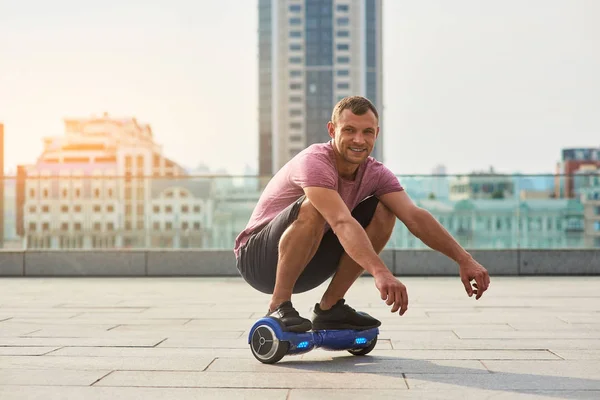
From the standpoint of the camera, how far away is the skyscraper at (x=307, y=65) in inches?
4862

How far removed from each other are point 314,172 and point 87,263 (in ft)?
22.1

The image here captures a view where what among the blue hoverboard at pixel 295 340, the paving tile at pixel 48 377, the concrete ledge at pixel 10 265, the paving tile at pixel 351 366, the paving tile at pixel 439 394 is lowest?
the concrete ledge at pixel 10 265

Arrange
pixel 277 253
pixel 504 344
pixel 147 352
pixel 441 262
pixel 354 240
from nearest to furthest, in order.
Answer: pixel 354 240
pixel 277 253
pixel 147 352
pixel 504 344
pixel 441 262

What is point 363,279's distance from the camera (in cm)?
941

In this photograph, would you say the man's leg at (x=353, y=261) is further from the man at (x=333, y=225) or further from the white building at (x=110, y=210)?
the white building at (x=110, y=210)

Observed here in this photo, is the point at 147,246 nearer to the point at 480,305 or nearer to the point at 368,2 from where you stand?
the point at 480,305

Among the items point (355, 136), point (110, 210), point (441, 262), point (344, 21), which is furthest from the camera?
point (344, 21)

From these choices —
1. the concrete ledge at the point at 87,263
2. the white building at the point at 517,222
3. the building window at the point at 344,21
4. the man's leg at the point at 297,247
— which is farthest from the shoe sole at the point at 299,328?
the building window at the point at 344,21

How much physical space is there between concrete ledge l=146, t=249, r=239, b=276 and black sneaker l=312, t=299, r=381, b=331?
5.91 m

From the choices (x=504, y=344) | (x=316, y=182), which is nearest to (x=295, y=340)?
(x=316, y=182)

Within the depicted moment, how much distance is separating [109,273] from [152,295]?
265 cm

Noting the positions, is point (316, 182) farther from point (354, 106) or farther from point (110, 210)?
point (110, 210)

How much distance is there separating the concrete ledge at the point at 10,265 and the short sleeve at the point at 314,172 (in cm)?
683

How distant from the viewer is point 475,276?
3.38 metres
